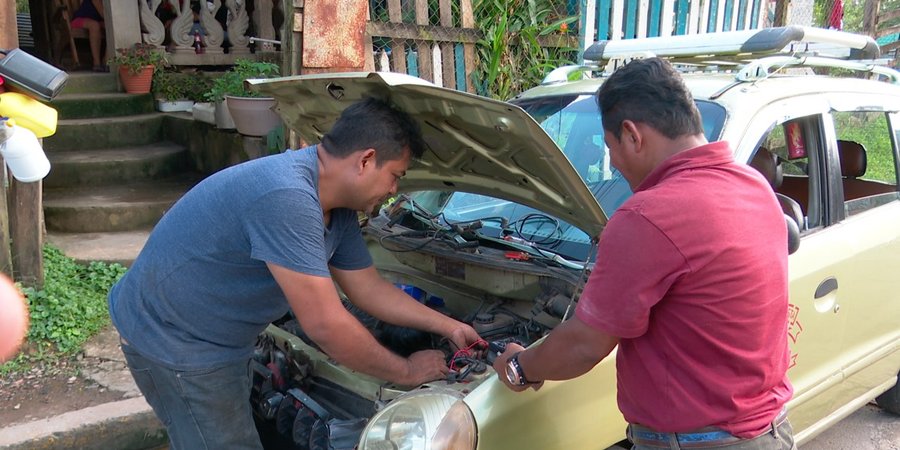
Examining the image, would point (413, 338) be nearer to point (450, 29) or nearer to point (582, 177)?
point (582, 177)

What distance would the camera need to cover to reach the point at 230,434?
2234 millimetres

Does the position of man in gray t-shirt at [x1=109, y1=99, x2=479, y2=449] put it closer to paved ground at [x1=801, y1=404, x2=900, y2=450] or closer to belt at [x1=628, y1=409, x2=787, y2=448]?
belt at [x1=628, y1=409, x2=787, y2=448]

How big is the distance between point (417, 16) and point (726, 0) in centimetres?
443

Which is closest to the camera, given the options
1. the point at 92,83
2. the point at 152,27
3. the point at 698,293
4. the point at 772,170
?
the point at 698,293

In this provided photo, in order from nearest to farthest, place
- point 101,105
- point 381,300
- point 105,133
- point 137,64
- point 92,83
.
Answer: point 381,300
point 105,133
point 101,105
point 137,64
point 92,83

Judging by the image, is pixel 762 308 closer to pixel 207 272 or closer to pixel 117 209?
pixel 207 272

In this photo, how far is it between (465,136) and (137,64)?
637 centimetres

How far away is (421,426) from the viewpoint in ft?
6.07

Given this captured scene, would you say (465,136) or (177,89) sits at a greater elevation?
(465,136)

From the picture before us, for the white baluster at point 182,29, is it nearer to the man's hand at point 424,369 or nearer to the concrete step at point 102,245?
the concrete step at point 102,245

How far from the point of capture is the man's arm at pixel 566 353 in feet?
5.46

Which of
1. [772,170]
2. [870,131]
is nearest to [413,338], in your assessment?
[772,170]

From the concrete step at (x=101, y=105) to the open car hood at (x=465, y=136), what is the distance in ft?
17.7

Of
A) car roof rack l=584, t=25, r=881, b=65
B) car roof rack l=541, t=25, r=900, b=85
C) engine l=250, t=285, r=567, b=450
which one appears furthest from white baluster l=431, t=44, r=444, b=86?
engine l=250, t=285, r=567, b=450
